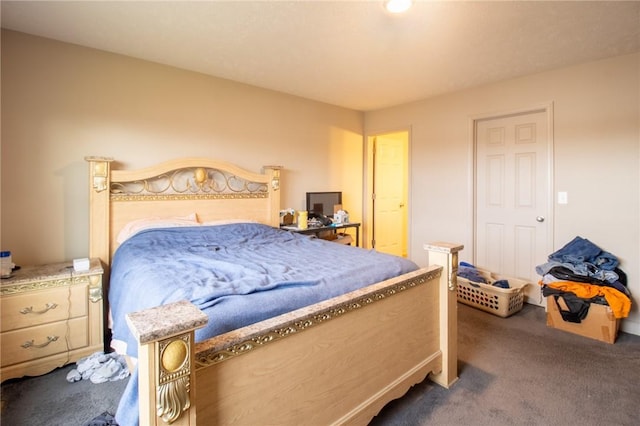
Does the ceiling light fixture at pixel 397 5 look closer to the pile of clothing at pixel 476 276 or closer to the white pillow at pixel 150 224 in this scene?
the white pillow at pixel 150 224

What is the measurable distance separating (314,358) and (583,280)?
261 centimetres

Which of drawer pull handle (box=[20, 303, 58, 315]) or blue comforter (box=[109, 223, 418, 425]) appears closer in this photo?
blue comforter (box=[109, 223, 418, 425])

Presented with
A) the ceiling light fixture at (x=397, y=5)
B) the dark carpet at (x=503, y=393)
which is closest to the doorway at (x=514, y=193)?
the dark carpet at (x=503, y=393)

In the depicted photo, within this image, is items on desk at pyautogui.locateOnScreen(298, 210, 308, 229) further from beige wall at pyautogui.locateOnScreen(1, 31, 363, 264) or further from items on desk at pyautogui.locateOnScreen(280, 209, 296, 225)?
beige wall at pyautogui.locateOnScreen(1, 31, 363, 264)

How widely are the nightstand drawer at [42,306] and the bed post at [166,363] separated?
179 cm

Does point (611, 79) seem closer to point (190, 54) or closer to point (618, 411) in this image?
point (618, 411)

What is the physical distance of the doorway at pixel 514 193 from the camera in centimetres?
329

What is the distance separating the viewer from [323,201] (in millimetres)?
4363

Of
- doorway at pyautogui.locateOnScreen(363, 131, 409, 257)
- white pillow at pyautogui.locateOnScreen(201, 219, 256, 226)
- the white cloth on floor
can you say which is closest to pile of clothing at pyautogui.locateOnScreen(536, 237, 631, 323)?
doorway at pyautogui.locateOnScreen(363, 131, 409, 257)

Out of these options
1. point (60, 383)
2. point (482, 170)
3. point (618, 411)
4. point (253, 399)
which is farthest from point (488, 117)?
point (60, 383)

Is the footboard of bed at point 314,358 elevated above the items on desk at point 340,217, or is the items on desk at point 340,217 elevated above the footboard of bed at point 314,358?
the items on desk at point 340,217

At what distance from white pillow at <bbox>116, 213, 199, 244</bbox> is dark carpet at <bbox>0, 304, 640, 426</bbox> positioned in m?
1.02

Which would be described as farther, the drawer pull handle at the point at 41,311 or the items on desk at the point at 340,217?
the items on desk at the point at 340,217

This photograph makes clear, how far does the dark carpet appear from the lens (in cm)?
171
